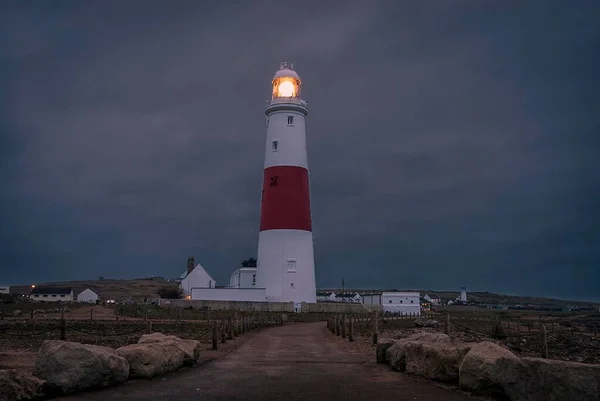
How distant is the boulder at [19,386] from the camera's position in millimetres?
10086

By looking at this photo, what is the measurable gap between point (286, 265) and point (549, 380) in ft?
127

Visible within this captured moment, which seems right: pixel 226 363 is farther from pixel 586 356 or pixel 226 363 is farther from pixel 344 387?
Answer: pixel 586 356

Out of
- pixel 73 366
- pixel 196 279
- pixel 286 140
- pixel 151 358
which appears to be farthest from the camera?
pixel 196 279

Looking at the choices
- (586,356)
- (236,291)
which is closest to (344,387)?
(586,356)

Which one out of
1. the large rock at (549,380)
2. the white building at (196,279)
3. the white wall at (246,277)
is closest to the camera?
the large rock at (549,380)

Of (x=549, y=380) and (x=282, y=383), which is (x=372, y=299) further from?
(x=549, y=380)

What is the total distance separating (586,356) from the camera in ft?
75.3

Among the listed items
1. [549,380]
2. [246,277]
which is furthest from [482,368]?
[246,277]

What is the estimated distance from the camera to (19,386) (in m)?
10.3

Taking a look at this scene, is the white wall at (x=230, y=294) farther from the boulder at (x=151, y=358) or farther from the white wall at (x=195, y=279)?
the boulder at (x=151, y=358)

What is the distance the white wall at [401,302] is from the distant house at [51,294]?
50.9 m

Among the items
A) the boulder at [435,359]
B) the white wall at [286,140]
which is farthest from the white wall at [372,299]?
the boulder at [435,359]

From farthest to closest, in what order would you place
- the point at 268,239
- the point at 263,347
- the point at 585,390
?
1. the point at 268,239
2. the point at 263,347
3. the point at 585,390

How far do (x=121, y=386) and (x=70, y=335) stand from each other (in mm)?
16245
